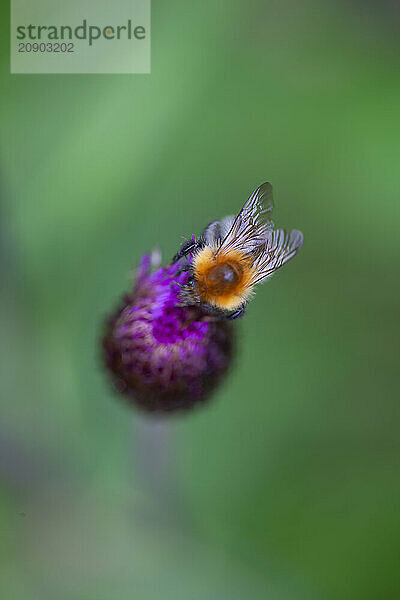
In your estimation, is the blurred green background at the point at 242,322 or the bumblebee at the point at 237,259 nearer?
the bumblebee at the point at 237,259

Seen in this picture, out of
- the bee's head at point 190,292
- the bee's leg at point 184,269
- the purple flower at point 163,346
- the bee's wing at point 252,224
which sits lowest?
the purple flower at point 163,346

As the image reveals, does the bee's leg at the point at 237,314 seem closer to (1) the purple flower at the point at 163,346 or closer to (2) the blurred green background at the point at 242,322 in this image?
(1) the purple flower at the point at 163,346

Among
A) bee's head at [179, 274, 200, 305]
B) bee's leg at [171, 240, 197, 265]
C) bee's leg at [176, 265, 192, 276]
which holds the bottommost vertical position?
bee's head at [179, 274, 200, 305]

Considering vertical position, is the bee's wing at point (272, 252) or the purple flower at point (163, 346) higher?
the bee's wing at point (272, 252)

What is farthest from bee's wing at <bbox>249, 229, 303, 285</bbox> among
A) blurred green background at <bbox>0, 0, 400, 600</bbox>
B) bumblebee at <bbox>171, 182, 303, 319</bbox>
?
blurred green background at <bbox>0, 0, 400, 600</bbox>

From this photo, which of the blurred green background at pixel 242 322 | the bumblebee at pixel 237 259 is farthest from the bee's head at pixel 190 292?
the blurred green background at pixel 242 322

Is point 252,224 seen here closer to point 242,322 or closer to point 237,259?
point 237,259

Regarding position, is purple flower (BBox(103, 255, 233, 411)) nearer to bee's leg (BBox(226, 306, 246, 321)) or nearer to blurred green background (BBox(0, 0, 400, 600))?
bee's leg (BBox(226, 306, 246, 321))

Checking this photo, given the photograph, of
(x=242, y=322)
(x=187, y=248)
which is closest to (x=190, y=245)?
(x=187, y=248)
